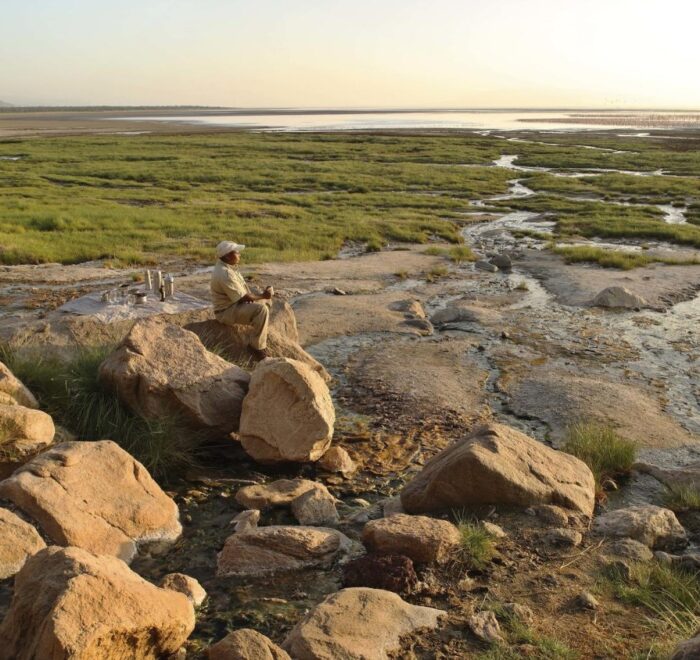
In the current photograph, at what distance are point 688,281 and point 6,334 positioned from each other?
16.8 m

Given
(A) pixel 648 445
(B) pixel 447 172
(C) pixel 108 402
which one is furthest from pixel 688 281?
(B) pixel 447 172

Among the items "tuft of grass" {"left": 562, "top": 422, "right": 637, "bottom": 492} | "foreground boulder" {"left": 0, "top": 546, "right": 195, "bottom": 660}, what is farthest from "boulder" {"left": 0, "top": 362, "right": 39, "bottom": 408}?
"tuft of grass" {"left": 562, "top": 422, "right": 637, "bottom": 492}

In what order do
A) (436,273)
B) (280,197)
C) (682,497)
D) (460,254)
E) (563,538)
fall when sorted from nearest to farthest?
1. (563,538)
2. (682,497)
3. (436,273)
4. (460,254)
5. (280,197)

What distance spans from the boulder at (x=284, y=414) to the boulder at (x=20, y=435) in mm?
2125

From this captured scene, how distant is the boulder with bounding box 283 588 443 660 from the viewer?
16.0ft

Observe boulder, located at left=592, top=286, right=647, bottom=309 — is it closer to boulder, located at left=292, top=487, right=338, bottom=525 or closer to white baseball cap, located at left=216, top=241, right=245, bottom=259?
white baseball cap, located at left=216, top=241, right=245, bottom=259

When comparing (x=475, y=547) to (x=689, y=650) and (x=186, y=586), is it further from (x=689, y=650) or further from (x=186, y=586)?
(x=689, y=650)

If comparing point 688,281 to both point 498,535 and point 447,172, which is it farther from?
point 447,172

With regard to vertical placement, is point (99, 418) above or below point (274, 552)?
above

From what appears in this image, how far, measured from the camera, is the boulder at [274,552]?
6.37m

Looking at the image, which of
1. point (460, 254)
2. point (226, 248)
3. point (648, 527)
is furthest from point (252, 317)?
point (460, 254)

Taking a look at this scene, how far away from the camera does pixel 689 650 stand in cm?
383

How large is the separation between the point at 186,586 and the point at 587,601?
125 inches

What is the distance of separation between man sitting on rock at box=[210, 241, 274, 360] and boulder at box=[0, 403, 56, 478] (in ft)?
11.9
